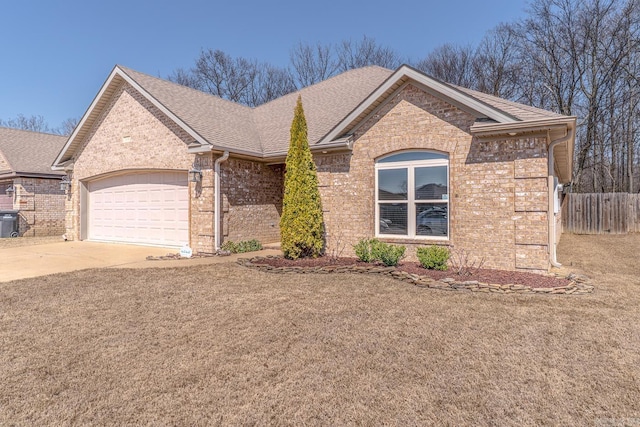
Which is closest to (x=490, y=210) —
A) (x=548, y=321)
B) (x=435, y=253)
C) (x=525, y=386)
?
(x=435, y=253)

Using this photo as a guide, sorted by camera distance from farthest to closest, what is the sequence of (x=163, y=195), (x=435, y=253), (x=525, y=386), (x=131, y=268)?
(x=163, y=195) < (x=131, y=268) < (x=435, y=253) < (x=525, y=386)

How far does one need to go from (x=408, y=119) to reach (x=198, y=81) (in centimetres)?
2880

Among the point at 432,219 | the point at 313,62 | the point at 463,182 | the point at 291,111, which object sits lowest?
the point at 432,219

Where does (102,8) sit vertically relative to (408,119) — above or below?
above

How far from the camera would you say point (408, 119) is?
830 centimetres

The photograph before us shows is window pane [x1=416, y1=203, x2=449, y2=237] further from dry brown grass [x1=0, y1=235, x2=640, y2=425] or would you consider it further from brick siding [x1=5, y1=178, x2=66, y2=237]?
brick siding [x1=5, y1=178, x2=66, y2=237]

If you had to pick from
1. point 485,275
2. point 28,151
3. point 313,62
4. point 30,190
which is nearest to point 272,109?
point 485,275

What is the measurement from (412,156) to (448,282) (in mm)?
3221

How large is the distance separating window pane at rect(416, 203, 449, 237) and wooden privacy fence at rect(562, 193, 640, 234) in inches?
513

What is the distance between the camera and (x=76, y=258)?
9.74m

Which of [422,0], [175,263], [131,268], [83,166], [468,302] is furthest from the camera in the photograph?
[422,0]

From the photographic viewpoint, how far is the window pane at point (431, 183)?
8023mm

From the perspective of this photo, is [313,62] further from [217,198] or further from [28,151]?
[217,198]

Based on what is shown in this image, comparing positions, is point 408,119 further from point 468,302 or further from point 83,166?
point 83,166
